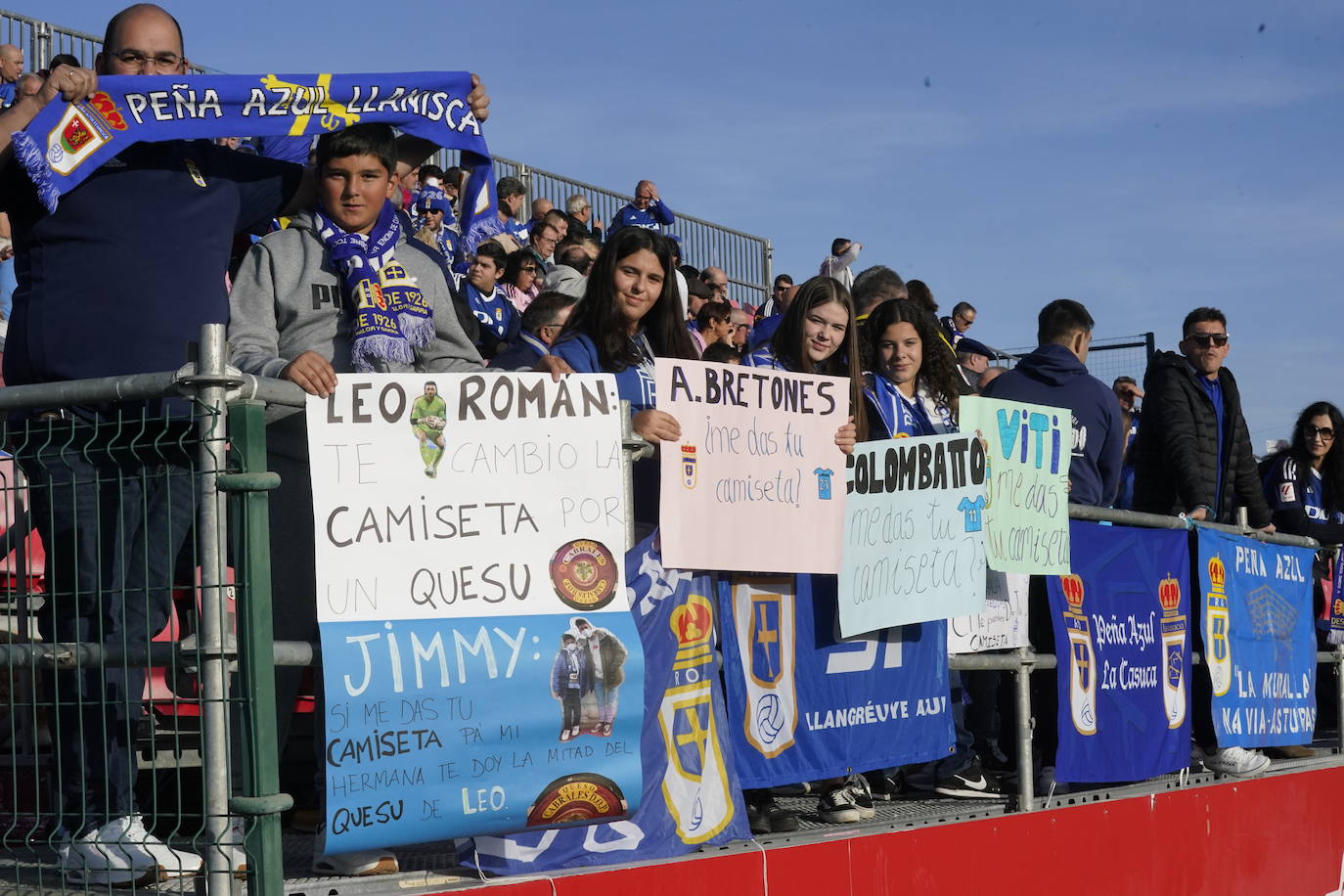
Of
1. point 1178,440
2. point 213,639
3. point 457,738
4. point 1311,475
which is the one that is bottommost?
point 457,738

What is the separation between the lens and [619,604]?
434 cm

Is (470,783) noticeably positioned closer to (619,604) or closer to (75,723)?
(619,604)

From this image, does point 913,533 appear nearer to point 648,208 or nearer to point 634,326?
point 634,326

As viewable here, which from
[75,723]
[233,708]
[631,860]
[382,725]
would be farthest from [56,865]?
[631,860]

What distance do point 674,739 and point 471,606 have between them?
960mm

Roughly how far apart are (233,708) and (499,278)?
9.37 m

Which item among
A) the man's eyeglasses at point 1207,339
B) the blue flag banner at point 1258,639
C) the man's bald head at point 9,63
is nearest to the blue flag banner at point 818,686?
the blue flag banner at point 1258,639

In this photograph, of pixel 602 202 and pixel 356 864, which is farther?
pixel 602 202

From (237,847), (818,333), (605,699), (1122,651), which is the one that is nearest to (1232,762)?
(1122,651)

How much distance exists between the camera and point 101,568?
155 inches

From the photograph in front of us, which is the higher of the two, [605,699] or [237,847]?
[605,699]

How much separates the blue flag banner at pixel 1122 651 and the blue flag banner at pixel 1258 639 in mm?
303

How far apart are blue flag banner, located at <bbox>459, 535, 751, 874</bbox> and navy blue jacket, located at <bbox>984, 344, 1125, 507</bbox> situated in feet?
10.1

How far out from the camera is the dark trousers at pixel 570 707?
165 inches
